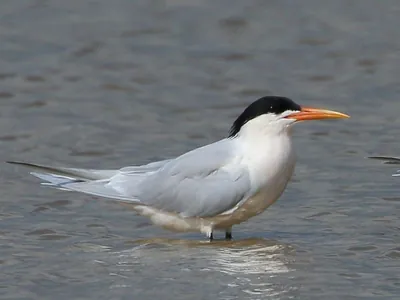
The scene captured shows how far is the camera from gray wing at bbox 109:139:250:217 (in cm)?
680

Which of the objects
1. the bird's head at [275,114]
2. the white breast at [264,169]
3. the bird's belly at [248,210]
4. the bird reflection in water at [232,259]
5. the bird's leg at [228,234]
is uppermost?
A: the bird's head at [275,114]

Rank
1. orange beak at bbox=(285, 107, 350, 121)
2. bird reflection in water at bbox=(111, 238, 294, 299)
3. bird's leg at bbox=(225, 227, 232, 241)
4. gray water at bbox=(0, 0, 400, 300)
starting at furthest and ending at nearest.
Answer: bird's leg at bbox=(225, 227, 232, 241), orange beak at bbox=(285, 107, 350, 121), gray water at bbox=(0, 0, 400, 300), bird reflection in water at bbox=(111, 238, 294, 299)

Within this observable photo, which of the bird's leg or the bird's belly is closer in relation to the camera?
the bird's belly

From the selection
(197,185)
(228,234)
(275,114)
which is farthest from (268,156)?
(228,234)

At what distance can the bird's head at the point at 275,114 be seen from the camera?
6.82m

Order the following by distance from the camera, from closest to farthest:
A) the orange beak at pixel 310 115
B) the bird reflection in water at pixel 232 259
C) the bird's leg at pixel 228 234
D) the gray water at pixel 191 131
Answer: the bird reflection in water at pixel 232 259
the gray water at pixel 191 131
the orange beak at pixel 310 115
the bird's leg at pixel 228 234

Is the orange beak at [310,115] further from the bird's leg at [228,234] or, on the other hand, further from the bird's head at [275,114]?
the bird's leg at [228,234]

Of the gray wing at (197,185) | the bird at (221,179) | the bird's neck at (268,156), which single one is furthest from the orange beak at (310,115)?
the gray wing at (197,185)

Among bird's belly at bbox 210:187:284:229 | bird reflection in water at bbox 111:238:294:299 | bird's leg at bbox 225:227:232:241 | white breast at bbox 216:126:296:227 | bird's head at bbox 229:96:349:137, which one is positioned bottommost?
bird reflection in water at bbox 111:238:294:299

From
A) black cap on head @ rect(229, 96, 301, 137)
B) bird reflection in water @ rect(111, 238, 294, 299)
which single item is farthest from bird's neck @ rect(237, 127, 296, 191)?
bird reflection in water @ rect(111, 238, 294, 299)

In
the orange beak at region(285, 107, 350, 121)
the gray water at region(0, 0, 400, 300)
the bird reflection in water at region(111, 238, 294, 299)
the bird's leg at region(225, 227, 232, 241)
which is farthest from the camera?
the bird's leg at region(225, 227, 232, 241)

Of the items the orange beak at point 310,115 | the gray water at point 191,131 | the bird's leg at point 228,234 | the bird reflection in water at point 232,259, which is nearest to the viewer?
the bird reflection in water at point 232,259

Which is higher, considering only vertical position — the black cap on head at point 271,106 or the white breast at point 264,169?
the black cap on head at point 271,106

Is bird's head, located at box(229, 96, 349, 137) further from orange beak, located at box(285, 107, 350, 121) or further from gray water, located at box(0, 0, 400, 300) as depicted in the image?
gray water, located at box(0, 0, 400, 300)
